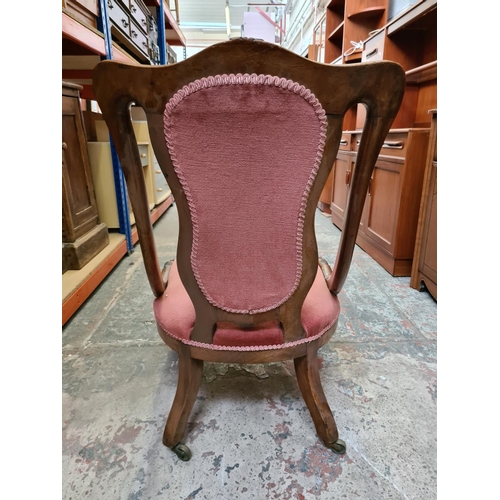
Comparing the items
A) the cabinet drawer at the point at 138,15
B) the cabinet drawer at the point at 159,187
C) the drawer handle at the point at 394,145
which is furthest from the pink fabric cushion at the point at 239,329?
the cabinet drawer at the point at 159,187

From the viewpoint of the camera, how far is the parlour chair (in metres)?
0.50

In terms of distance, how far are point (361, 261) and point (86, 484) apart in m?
1.83

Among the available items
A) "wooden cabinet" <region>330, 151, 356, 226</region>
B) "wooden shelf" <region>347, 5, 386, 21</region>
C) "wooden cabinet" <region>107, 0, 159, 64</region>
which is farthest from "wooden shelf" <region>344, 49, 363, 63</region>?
"wooden cabinet" <region>107, 0, 159, 64</region>

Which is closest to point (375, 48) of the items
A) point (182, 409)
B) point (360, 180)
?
point (360, 180)

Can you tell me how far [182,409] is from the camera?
861 mm

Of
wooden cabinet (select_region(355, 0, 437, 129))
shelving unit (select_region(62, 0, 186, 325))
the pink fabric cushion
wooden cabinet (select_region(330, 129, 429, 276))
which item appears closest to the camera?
the pink fabric cushion

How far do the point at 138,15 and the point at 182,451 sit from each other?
2.78 meters

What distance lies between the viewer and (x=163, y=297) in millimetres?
861

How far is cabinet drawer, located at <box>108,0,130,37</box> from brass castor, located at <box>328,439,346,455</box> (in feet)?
7.56

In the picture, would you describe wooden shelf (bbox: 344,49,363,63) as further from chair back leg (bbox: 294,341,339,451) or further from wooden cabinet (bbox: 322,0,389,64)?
chair back leg (bbox: 294,341,339,451)

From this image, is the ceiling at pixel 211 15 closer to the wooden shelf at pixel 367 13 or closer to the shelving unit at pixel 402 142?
the wooden shelf at pixel 367 13

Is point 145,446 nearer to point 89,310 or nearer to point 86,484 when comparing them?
point 86,484

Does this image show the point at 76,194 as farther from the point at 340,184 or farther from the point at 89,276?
the point at 340,184

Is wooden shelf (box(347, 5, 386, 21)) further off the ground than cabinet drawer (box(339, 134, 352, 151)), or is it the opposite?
wooden shelf (box(347, 5, 386, 21))
